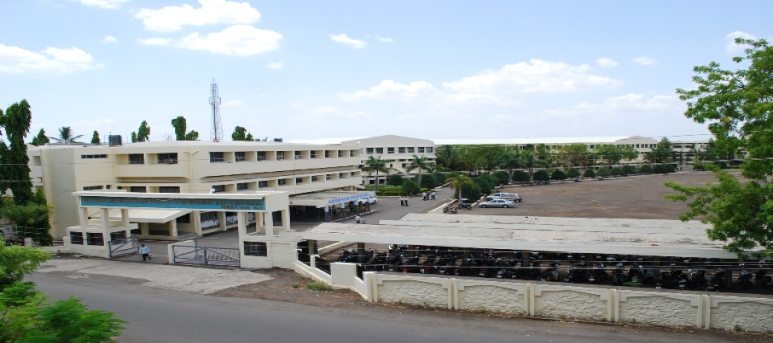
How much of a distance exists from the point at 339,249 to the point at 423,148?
171 feet

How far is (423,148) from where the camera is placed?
75.9m

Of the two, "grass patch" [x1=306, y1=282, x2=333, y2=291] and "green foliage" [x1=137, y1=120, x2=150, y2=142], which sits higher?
"green foliage" [x1=137, y1=120, x2=150, y2=142]

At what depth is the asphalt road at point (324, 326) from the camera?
484 inches

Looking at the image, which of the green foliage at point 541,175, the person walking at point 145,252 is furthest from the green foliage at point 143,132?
the green foliage at point 541,175

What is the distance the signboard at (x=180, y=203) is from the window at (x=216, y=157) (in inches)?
367

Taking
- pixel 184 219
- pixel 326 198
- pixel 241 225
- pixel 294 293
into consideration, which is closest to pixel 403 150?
pixel 326 198

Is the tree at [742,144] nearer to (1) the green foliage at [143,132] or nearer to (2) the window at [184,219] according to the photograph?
(2) the window at [184,219]

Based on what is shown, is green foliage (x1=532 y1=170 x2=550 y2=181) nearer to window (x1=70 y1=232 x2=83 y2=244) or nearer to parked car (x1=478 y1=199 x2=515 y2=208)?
parked car (x1=478 y1=199 x2=515 y2=208)

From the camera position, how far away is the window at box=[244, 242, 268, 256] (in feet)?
68.6

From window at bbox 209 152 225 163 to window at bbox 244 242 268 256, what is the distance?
1398cm

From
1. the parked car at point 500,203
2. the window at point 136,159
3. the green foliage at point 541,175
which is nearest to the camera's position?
the window at point 136,159

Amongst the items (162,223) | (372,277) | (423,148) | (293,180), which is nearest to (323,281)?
(372,277)

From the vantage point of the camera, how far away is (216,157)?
112ft

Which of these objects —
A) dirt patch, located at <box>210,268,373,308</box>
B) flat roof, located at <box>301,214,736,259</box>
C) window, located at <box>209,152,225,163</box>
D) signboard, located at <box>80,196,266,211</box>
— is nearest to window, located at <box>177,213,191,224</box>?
window, located at <box>209,152,225,163</box>
